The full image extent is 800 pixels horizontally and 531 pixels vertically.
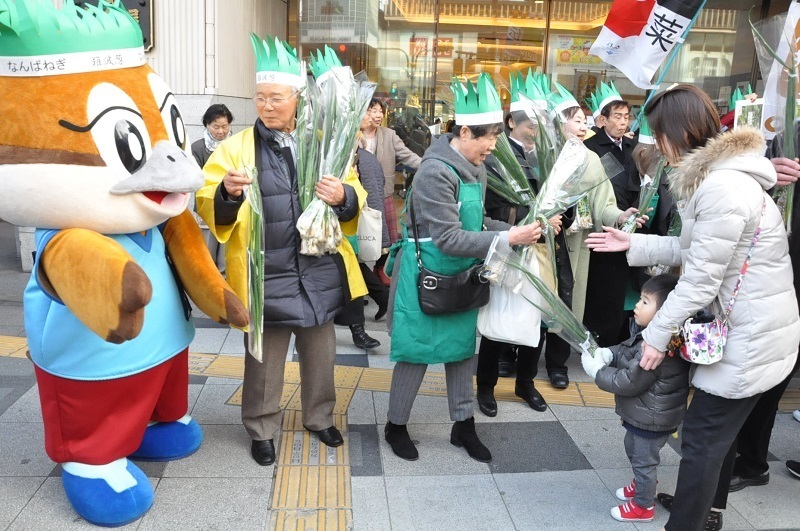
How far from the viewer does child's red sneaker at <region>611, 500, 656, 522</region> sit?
121 inches

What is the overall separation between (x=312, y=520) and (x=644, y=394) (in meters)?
1.52

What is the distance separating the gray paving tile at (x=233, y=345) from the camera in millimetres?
5086

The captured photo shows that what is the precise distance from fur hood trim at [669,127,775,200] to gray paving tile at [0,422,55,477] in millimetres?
3182

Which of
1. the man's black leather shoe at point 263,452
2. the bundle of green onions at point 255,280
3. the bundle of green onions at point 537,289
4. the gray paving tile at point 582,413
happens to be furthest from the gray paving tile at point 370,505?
the gray paving tile at point 582,413

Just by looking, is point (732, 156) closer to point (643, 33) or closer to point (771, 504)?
point (771, 504)

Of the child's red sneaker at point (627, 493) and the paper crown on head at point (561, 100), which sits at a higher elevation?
the paper crown on head at point (561, 100)

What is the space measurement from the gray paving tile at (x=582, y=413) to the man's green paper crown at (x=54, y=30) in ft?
10.3

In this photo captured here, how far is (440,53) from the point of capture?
31.4 ft

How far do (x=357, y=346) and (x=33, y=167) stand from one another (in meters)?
3.14

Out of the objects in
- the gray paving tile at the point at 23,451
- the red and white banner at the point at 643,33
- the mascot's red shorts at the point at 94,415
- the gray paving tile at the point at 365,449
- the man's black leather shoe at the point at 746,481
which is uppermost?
the red and white banner at the point at 643,33

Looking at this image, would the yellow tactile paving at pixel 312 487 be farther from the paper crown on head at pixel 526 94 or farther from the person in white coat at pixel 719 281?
the paper crown on head at pixel 526 94

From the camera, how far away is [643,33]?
4648mm

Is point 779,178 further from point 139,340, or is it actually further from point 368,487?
point 139,340

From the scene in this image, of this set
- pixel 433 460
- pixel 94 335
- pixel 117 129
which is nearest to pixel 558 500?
pixel 433 460
